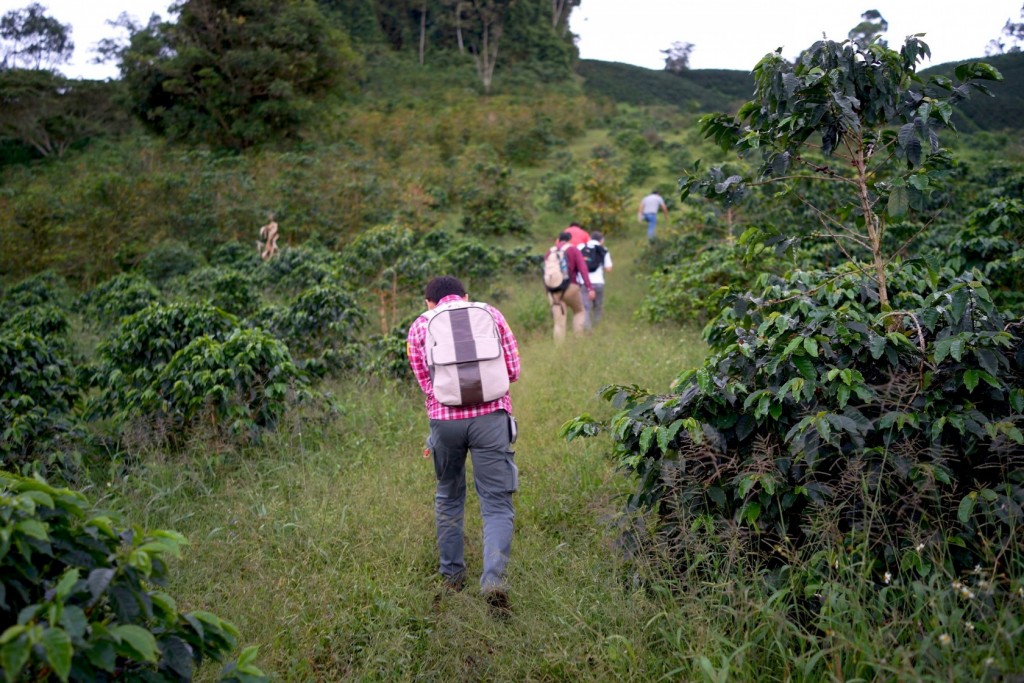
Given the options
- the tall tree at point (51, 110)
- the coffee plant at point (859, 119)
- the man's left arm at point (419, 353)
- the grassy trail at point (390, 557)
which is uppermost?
the tall tree at point (51, 110)

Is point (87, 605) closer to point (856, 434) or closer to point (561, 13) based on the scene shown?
point (856, 434)

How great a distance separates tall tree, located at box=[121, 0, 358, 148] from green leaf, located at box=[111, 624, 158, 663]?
73.8 feet

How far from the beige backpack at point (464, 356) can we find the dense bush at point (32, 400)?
9.76 feet

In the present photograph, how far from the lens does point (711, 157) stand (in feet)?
78.0

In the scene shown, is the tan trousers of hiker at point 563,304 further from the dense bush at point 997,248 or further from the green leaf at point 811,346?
the green leaf at point 811,346

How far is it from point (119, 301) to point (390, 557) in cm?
711

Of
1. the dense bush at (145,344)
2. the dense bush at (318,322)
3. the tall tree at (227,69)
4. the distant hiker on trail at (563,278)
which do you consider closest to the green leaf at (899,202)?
the dense bush at (145,344)

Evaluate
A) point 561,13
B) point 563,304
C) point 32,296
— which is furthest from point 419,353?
point 561,13

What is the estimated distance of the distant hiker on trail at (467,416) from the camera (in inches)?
141

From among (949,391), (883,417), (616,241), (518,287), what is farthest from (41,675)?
(616,241)

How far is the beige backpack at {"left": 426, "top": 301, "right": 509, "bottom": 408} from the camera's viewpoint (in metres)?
3.59

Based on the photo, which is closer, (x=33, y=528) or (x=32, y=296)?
(x=33, y=528)

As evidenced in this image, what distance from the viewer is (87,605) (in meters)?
1.89

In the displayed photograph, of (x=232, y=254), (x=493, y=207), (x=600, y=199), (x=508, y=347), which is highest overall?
(x=600, y=199)
